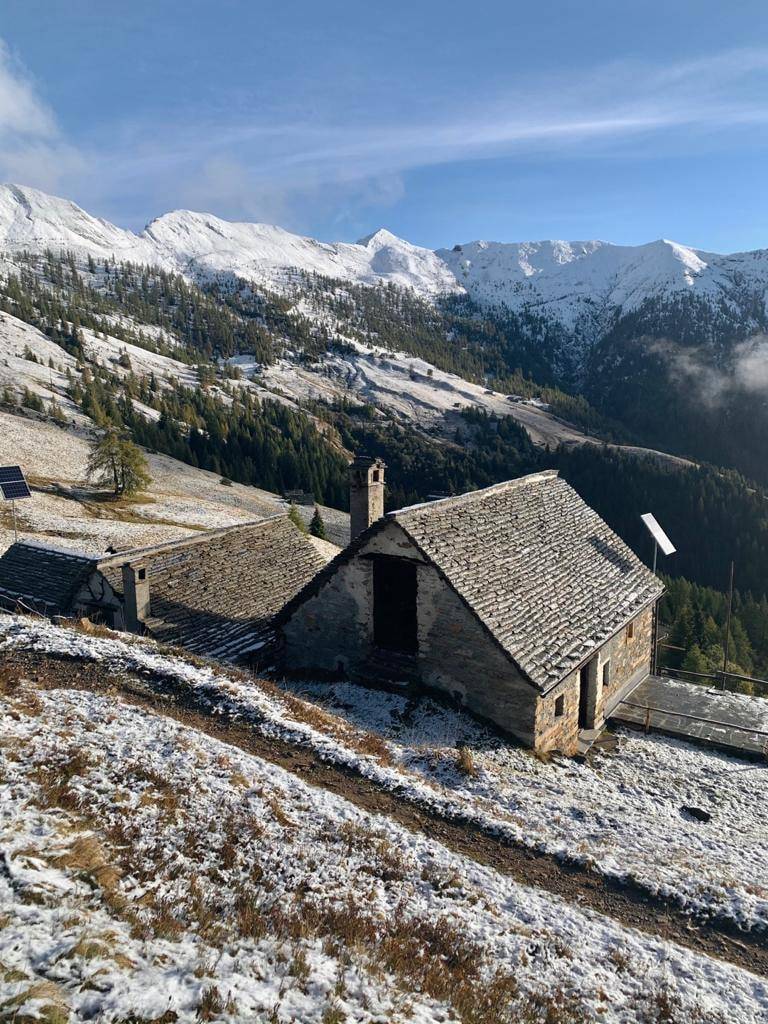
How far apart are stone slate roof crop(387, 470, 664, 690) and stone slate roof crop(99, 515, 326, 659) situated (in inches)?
301

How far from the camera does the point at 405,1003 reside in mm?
6301

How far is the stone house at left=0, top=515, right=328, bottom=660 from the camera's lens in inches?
836

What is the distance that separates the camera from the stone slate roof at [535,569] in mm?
15930

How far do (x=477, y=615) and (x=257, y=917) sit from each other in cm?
938

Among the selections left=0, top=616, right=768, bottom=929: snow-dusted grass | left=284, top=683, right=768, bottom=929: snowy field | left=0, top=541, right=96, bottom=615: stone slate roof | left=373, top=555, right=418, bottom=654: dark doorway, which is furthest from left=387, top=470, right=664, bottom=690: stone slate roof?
left=0, top=541, right=96, bottom=615: stone slate roof

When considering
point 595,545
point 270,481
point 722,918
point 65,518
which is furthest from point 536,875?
point 270,481

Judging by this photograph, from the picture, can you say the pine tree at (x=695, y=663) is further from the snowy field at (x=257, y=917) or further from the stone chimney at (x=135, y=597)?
the snowy field at (x=257, y=917)

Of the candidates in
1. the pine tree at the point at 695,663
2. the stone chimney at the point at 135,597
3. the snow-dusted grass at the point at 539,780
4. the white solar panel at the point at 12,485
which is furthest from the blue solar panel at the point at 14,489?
the pine tree at the point at 695,663

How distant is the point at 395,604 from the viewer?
56.4 feet

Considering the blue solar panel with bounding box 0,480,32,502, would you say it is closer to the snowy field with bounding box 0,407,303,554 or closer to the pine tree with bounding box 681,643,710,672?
the snowy field with bounding box 0,407,303,554

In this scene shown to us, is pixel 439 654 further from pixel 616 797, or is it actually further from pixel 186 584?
pixel 186 584

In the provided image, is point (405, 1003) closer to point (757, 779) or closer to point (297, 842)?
point (297, 842)

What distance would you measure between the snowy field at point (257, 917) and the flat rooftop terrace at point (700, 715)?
1119 centimetres

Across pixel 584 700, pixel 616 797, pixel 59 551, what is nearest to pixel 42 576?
pixel 59 551
